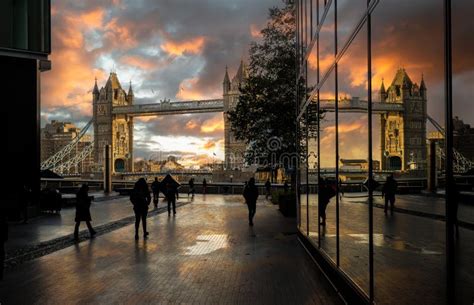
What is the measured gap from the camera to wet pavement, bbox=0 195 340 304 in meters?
7.03

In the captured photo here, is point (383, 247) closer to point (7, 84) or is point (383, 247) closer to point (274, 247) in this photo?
point (274, 247)

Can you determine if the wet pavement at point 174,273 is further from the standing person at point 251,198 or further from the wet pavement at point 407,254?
the standing person at point 251,198

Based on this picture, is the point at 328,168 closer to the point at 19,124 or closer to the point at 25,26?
the point at 19,124

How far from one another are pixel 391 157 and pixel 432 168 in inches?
58.2

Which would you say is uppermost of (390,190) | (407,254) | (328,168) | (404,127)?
(404,127)

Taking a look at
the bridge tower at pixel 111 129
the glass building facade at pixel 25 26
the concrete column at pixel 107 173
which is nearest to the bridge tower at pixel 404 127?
the glass building facade at pixel 25 26

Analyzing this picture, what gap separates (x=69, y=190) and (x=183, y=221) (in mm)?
19449

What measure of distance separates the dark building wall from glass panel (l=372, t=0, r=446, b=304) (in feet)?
52.9

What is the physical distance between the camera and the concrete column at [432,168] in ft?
11.7

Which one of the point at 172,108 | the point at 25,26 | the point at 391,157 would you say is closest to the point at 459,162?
the point at 391,157

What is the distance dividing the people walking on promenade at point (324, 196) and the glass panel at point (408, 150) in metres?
3.09

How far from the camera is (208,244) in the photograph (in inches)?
491

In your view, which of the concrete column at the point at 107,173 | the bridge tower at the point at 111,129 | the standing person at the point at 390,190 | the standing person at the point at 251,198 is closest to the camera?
the standing person at the point at 390,190

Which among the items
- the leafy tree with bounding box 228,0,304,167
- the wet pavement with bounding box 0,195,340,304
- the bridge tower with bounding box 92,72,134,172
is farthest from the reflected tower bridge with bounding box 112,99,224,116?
the wet pavement with bounding box 0,195,340,304
